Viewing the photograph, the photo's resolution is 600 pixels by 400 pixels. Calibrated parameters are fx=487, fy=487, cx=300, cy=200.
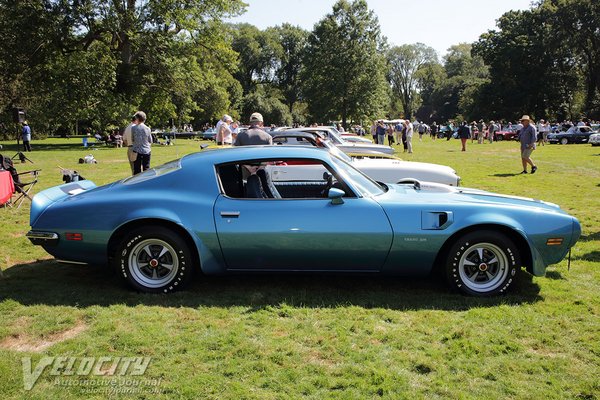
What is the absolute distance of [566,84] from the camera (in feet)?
184

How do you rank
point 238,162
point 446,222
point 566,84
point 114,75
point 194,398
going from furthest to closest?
point 566,84 < point 114,75 < point 238,162 < point 446,222 < point 194,398

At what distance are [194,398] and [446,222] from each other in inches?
105

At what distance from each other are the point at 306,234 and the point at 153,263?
148cm

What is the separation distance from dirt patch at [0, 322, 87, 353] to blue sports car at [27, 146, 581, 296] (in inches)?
34.9

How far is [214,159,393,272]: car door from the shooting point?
443cm

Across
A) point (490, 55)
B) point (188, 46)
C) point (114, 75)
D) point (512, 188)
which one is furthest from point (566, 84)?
point (512, 188)

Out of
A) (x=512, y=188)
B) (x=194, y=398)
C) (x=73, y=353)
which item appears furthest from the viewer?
(x=512, y=188)

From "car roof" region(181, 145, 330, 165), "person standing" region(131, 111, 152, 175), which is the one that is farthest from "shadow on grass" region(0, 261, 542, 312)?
"person standing" region(131, 111, 152, 175)

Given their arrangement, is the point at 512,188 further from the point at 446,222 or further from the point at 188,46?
the point at 188,46

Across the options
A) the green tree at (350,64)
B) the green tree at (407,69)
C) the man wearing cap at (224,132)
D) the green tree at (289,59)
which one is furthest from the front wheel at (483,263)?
the green tree at (407,69)

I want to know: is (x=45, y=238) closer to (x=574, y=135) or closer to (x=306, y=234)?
(x=306, y=234)

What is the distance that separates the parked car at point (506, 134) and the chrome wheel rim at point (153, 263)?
4051cm

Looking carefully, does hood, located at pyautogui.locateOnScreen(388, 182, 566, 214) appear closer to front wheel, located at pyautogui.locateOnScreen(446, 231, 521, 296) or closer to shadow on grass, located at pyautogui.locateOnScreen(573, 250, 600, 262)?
front wheel, located at pyautogui.locateOnScreen(446, 231, 521, 296)

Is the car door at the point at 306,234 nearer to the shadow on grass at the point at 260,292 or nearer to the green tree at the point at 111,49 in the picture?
the shadow on grass at the point at 260,292
